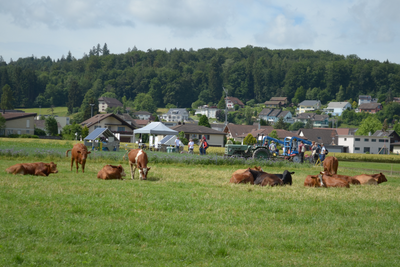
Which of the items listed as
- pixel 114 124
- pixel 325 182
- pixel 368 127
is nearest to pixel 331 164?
pixel 325 182

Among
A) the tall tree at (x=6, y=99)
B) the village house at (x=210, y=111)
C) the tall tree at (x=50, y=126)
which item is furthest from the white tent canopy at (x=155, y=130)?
the village house at (x=210, y=111)

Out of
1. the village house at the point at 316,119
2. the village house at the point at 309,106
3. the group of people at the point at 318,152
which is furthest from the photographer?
the village house at the point at 309,106

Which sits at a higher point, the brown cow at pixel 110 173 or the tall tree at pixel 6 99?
the tall tree at pixel 6 99

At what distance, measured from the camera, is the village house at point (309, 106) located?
170500 millimetres

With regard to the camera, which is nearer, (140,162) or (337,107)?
(140,162)

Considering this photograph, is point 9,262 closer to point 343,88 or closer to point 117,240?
point 117,240

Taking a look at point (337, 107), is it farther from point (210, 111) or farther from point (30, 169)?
point (30, 169)

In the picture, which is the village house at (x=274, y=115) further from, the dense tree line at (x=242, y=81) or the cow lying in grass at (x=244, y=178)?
the cow lying in grass at (x=244, y=178)

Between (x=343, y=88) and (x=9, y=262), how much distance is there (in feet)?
623

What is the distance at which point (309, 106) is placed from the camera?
6747 inches

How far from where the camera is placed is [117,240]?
21.8ft

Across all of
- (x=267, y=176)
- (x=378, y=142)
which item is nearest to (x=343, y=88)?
(x=378, y=142)

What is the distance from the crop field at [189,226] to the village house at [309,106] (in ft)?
538

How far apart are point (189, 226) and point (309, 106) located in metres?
171
